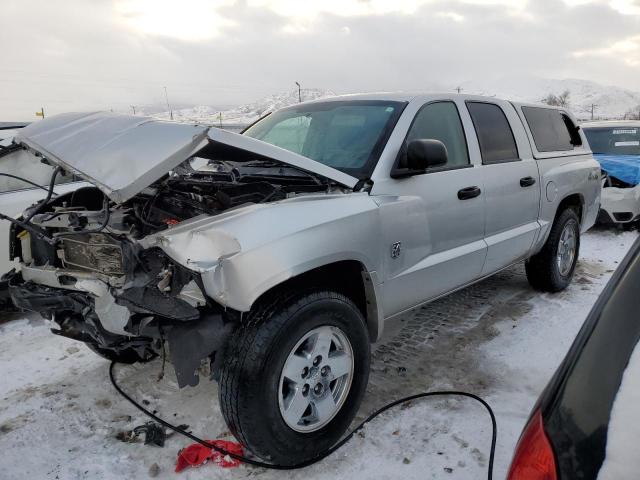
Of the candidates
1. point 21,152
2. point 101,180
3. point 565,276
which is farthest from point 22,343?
point 565,276

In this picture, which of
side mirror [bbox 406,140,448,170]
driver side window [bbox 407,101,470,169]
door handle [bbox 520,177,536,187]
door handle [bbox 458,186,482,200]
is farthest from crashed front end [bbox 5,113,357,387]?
door handle [bbox 520,177,536,187]

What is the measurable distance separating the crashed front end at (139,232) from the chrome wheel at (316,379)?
37cm

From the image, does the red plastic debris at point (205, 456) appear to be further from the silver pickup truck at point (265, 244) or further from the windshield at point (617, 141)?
the windshield at point (617, 141)

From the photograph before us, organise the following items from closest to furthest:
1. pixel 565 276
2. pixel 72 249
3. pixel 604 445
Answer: pixel 604 445 → pixel 72 249 → pixel 565 276

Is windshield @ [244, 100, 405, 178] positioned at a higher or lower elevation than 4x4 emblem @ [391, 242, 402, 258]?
higher

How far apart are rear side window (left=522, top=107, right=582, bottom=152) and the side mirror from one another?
6.72ft

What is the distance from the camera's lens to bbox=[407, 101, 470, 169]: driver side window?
329 centimetres

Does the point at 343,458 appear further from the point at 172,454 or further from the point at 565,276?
the point at 565,276

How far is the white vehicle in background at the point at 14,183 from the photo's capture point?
4031mm

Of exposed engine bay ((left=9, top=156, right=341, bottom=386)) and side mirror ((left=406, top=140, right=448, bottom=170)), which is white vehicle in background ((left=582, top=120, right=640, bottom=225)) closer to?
side mirror ((left=406, top=140, right=448, bottom=170))

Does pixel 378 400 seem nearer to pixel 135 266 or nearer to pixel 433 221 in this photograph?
pixel 433 221

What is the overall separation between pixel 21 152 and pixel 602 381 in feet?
15.6

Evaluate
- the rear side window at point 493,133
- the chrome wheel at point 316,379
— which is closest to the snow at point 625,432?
the chrome wheel at point 316,379

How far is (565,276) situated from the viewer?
504cm
